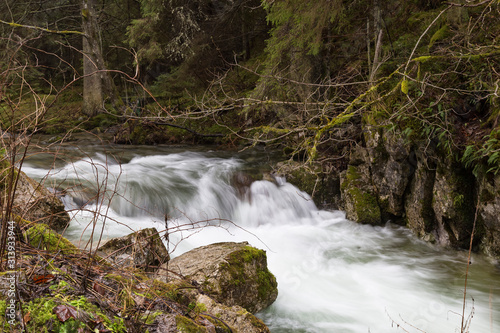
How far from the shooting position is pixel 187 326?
2.12 m

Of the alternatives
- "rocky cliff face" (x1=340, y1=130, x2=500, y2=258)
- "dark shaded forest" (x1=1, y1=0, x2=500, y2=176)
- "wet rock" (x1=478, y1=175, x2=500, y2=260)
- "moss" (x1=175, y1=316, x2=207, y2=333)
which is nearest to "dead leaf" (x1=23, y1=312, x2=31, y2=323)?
"moss" (x1=175, y1=316, x2=207, y2=333)

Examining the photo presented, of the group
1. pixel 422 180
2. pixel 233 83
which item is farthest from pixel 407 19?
pixel 233 83

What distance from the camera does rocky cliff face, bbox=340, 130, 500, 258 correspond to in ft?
18.3

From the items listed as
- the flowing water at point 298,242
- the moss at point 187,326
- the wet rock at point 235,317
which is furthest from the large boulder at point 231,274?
the moss at point 187,326

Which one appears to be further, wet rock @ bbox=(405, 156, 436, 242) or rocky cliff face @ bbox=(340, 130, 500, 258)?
wet rock @ bbox=(405, 156, 436, 242)

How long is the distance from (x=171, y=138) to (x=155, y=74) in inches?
295

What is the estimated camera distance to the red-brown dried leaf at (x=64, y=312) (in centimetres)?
171

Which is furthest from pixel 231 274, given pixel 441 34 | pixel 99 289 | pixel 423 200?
pixel 441 34

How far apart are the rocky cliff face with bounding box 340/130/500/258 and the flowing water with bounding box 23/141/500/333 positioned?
32cm

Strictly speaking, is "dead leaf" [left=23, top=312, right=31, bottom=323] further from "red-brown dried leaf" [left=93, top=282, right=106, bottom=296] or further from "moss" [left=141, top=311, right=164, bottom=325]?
"moss" [left=141, top=311, right=164, bottom=325]

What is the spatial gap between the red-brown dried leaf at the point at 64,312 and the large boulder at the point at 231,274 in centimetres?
159

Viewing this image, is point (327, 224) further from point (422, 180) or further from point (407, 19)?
point (407, 19)

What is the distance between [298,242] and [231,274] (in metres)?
3.35

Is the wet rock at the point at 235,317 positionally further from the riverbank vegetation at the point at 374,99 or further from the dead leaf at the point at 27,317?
the dead leaf at the point at 27,317
